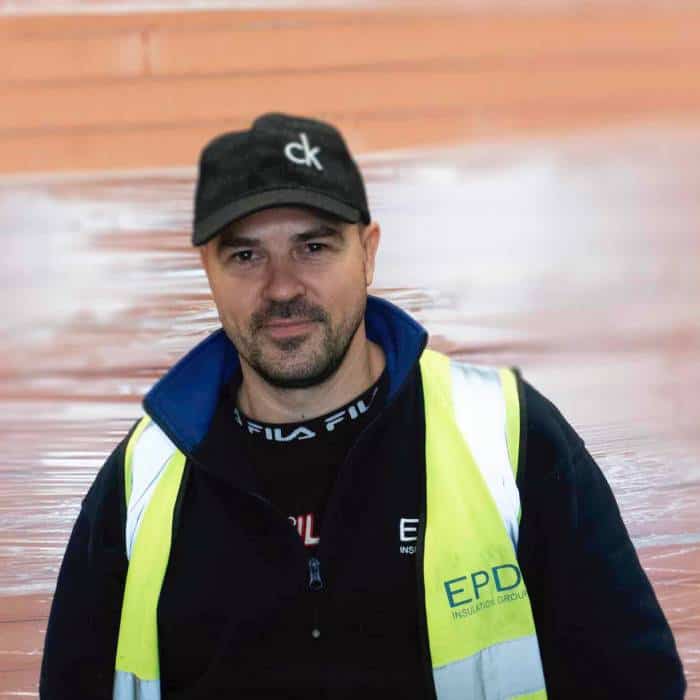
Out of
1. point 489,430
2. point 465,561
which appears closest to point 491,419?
point 489,430

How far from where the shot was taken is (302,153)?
1872 millimetres

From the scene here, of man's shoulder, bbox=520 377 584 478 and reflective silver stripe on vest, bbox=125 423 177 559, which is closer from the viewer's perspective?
man's shoulder, bbox=520 377 584 478

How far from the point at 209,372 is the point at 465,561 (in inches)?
24.3

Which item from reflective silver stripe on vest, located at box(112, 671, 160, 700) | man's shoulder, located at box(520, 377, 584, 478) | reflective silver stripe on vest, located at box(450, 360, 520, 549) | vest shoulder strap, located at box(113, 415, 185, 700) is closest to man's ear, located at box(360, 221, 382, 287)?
reflective silver stripe on vest, located at box(450, 360, 520, 549)

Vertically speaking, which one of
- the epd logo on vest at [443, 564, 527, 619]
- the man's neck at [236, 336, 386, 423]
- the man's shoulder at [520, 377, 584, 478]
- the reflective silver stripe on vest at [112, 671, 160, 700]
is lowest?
the reflective silver stripe on vest at [112, 671, 160, 700]

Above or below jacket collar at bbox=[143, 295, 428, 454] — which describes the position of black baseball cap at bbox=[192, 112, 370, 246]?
above

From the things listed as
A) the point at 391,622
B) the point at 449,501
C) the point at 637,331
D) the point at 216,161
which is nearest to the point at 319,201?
the point at 216,161

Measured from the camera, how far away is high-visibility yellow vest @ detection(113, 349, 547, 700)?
70.9 inches

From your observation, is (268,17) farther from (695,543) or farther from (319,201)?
(695,543)

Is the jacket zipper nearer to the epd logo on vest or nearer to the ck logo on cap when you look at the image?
the epd logo on vest

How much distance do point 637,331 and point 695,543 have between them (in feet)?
1.72

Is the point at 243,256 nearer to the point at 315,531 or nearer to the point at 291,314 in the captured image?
the point at 291,314

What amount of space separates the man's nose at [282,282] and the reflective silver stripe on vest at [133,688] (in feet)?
2.40

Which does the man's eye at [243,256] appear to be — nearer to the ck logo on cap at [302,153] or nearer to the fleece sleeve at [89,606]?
the ck logo on cap at [302,153]
